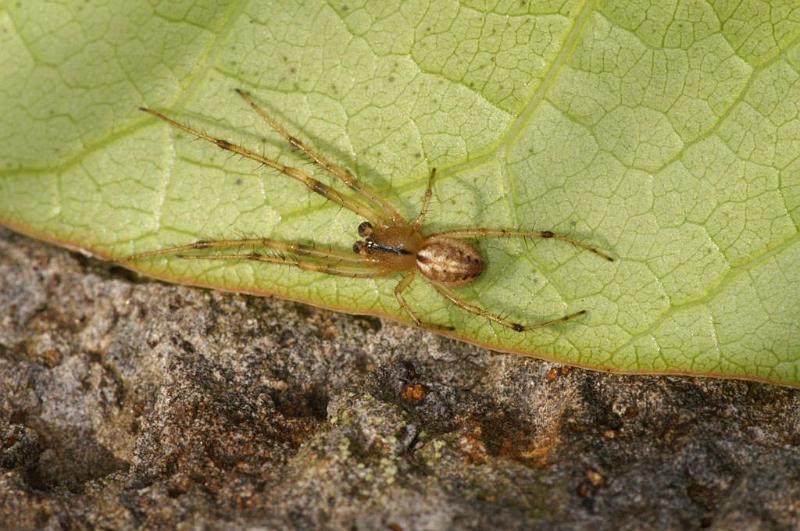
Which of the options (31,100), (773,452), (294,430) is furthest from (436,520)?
(31,100)

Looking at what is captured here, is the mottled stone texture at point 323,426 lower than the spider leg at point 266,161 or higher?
lower

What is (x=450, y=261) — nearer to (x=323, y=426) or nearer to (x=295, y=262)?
(x=295, y=262)

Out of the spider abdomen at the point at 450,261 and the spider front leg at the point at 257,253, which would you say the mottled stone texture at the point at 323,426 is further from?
the spider abdomen at the point at 450,261

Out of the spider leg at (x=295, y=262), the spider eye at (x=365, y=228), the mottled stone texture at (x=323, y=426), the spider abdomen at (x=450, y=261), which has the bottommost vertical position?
the mottled stone texture at (x=323, y=426)

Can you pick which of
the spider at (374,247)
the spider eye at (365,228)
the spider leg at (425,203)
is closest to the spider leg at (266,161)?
the spider at (374,247)

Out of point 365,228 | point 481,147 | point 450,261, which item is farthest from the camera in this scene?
point 365,228

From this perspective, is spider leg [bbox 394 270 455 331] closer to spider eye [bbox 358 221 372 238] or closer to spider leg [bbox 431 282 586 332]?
spider leg [bbox 431 282 586 332]

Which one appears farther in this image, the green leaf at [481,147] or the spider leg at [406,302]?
the spider leg at [406,302]

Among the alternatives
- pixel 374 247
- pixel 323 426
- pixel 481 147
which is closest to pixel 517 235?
pixel 481 147
